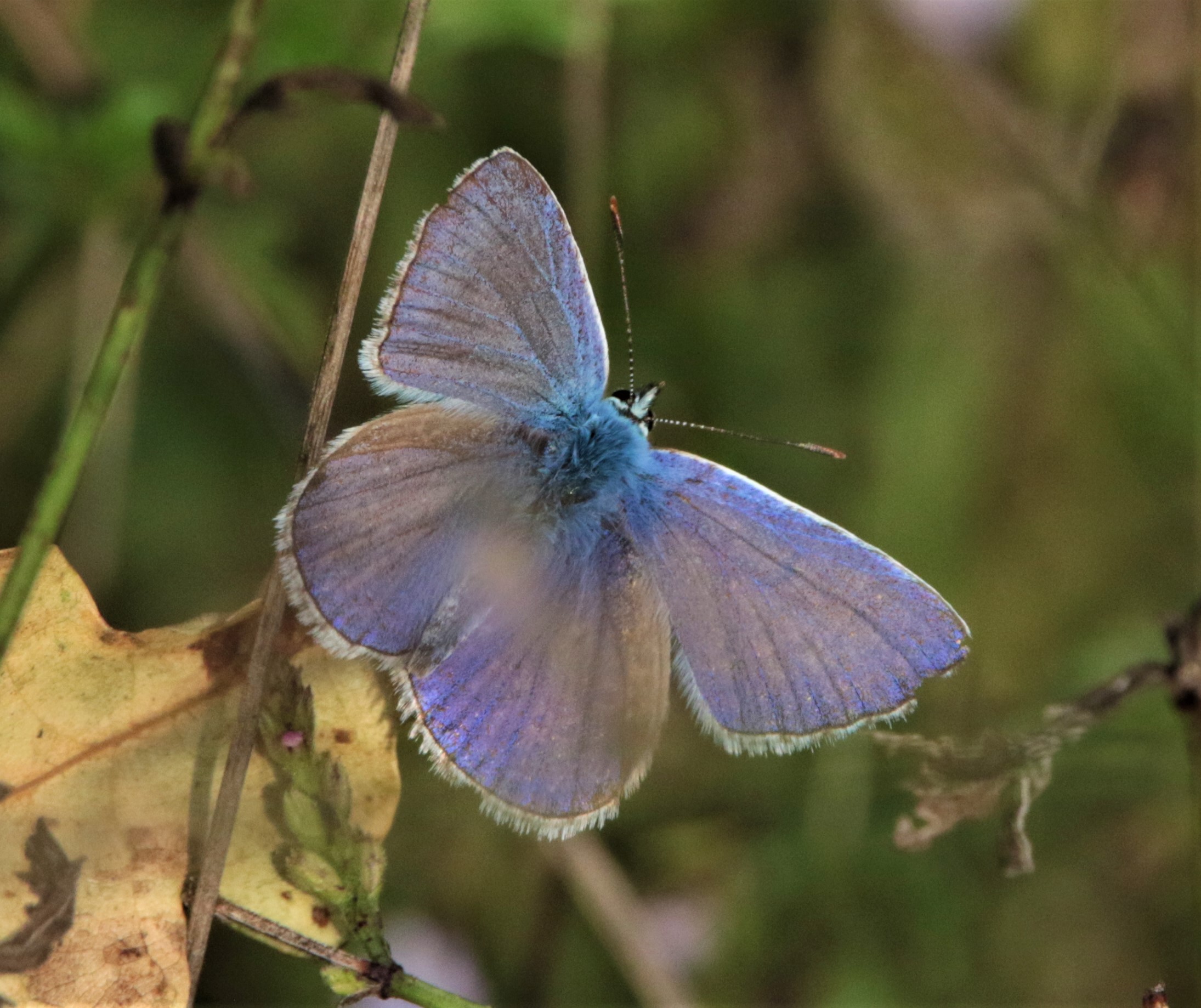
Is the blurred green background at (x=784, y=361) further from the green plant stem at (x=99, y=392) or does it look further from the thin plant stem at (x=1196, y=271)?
the green plant stem at (x=99, y=392)

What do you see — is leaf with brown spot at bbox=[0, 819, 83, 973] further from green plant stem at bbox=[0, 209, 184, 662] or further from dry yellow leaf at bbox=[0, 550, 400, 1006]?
green plant stem at bbox=[0, 209, 184, 662]

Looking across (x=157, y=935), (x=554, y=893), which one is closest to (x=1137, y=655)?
(x=554, y=893)

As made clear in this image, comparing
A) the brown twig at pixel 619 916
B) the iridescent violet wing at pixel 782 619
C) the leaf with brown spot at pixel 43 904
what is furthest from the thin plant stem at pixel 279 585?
the brown twig at pixel 619 916

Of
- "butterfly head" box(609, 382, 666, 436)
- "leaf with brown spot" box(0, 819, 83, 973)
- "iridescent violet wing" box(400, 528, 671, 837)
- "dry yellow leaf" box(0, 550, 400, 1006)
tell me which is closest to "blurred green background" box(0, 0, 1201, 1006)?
"butterfly head" box(609, 382, 666, 436)

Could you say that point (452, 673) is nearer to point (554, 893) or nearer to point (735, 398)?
point (554, 893)

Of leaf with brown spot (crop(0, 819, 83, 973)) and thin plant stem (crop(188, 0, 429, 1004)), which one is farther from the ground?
thin plant stem (crop(188, 0, 429, 1004))

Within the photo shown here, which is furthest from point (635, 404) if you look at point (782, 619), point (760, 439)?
point (782, 619)
